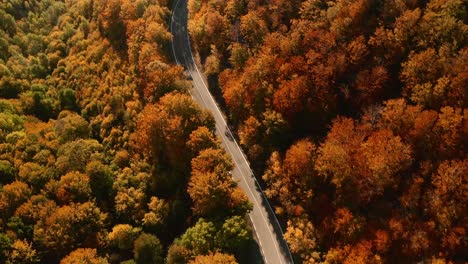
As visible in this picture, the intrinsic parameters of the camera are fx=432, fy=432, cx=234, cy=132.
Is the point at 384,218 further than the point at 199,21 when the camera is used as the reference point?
No

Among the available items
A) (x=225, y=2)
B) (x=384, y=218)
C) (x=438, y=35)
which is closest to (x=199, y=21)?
(x=225, y=2)

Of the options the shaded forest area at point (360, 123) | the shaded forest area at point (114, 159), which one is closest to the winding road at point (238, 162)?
the shaded forest area at point (360, 123)

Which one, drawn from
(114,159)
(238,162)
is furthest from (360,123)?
(114,159)

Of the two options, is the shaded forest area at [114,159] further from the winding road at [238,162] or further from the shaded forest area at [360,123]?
the shaded forest area at [360,123]

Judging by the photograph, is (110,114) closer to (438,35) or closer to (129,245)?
(129,245)

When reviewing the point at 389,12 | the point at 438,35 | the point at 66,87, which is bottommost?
the point at 438,35

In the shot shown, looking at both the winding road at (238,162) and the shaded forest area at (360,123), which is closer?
the shaded forest area at (360,123)

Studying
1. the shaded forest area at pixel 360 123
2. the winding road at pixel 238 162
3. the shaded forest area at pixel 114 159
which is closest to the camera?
the shaded forest area at pixel 360 123
